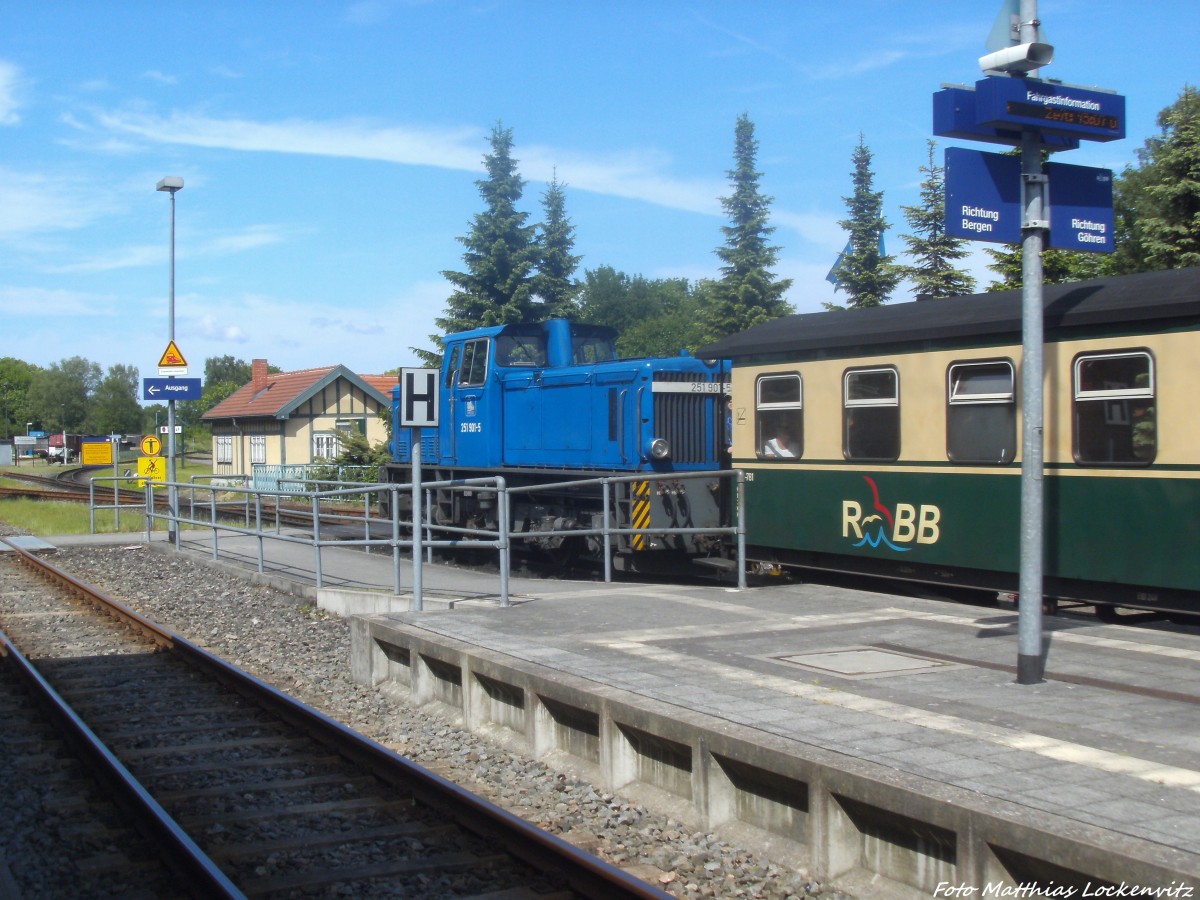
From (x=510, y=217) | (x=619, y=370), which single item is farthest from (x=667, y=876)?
(x=510, y=217)

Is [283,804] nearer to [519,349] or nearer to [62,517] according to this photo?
[519,349]

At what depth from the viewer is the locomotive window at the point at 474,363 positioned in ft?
59.1

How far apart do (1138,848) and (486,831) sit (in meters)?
3.07

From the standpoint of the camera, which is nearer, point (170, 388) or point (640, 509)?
point (640, 509)

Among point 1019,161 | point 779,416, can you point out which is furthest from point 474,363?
point 1019,161

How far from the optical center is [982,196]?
6.89m

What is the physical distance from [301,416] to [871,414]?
42183mm

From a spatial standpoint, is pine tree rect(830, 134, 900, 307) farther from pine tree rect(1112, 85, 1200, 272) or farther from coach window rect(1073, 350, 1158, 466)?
coach window rect(1073, 350, 1158, 466)

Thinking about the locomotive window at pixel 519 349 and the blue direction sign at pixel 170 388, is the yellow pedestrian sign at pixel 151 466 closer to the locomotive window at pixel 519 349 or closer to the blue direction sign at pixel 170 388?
the blue direction sign at pixel 170 388

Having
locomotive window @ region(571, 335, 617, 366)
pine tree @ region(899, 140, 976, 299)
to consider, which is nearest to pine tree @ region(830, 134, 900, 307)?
pine tree @ region(899, 140, 976, 299)

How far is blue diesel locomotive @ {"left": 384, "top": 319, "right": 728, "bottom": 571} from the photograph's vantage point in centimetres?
1498

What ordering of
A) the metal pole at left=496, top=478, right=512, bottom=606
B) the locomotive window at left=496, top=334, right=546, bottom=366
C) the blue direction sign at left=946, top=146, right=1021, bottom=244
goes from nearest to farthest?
the blue direction sign at left=946, top=146, right=1021, bottom=244 → the metal pole at left=496, top=478, right=512, bottom=606 → the locomotive window at left=496, top=334, right=546, bottom=366

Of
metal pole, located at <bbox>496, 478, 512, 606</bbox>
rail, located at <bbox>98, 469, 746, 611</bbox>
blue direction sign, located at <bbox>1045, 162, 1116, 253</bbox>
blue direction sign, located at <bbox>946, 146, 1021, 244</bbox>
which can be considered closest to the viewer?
blue direction sign, located at <bbox>946, 146, 1021, 244</bbox>

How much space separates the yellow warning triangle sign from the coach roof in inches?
517
